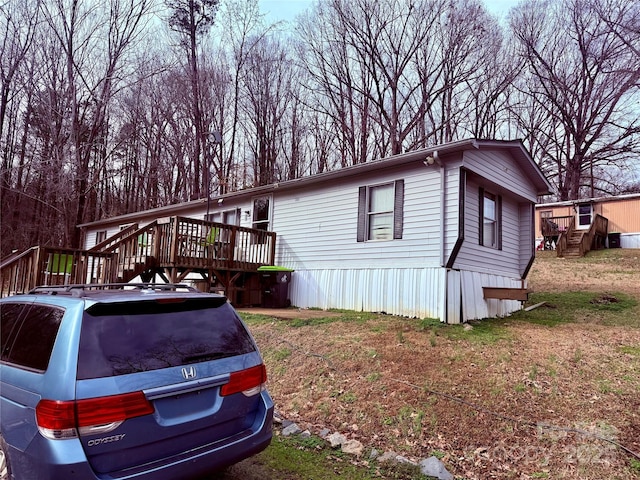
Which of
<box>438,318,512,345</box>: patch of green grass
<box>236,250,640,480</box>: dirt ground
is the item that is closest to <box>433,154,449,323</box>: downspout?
<box>438,318,512,345</box>: patch of green grass

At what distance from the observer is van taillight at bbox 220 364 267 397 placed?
2.63 meters

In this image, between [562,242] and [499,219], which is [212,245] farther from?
[562,242]

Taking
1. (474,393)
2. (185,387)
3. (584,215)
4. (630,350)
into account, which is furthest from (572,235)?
(185,387)

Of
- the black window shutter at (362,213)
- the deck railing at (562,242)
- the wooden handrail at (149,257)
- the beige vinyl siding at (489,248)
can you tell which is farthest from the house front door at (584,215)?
the wooden handrail at (149,257)

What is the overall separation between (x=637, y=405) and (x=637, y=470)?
128 cm

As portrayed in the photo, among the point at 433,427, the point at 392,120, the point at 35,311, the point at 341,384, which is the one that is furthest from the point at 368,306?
the point at 392,120

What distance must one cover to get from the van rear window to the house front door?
2502cm

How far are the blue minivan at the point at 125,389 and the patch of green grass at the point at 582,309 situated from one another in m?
7.86

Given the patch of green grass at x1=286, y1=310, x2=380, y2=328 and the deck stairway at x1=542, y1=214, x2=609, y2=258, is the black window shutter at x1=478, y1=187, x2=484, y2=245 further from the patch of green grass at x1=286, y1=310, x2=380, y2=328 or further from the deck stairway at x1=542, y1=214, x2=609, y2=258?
the deck stairway at x1=542, y1=214, x2=609, y2=258

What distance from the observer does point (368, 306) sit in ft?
30.7

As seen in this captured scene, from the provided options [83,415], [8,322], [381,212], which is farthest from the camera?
[381,212]

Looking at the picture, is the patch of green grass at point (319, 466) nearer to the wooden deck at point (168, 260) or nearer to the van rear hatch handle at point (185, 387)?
the van rear hatch handle at point (185, 387)

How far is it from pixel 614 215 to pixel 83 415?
2688 centimetres

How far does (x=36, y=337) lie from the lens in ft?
8.11
